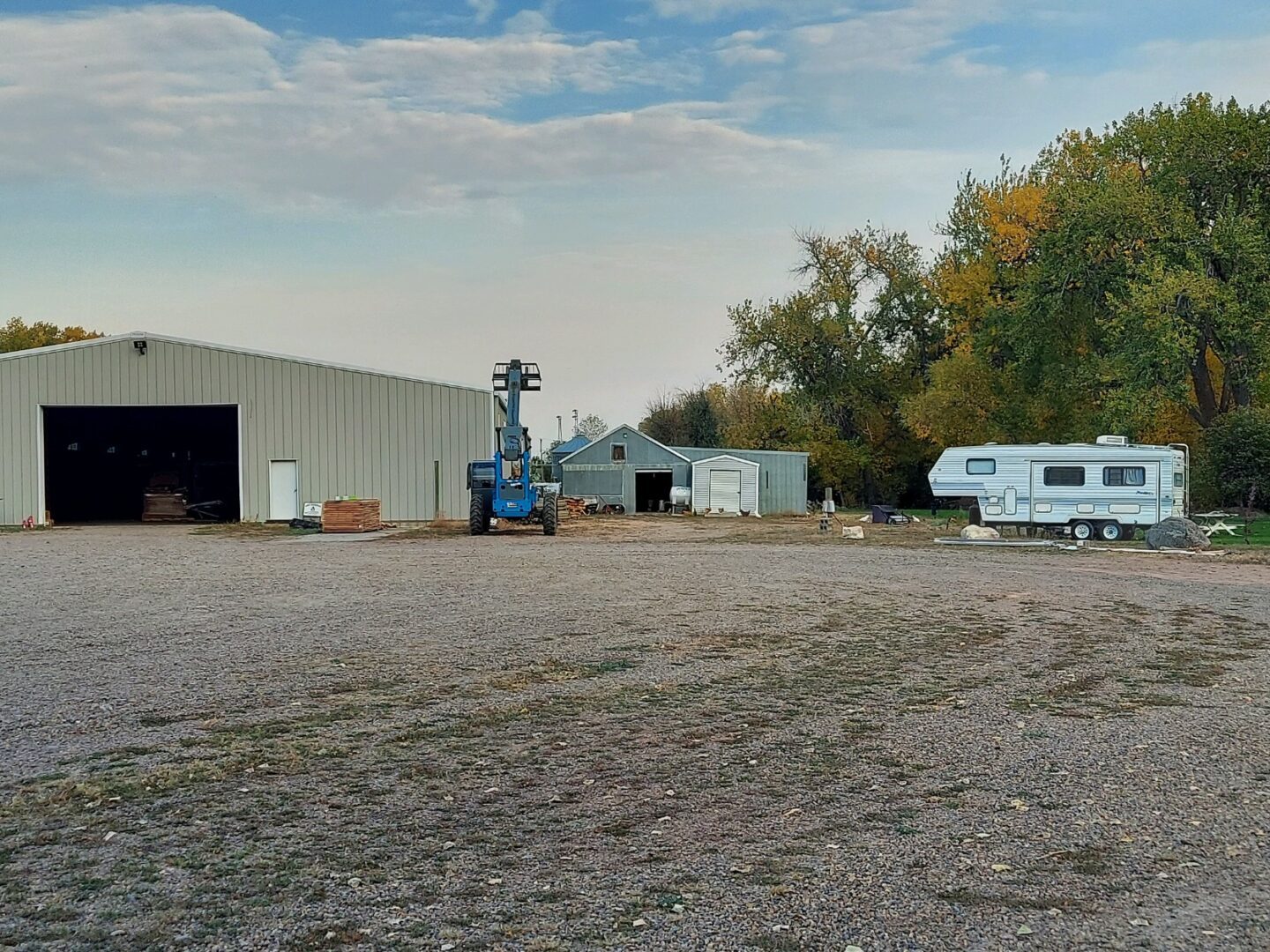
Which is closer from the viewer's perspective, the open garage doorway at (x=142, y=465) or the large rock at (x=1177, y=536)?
the large rock at (x=1177, y=536)

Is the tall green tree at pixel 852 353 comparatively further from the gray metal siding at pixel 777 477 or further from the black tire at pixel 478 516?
the black tire at pixel 478 516

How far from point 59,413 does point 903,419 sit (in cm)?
3246

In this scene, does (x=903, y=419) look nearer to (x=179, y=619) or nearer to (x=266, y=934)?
(x=179, y=619)

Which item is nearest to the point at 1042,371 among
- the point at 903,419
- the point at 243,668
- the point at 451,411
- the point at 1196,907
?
the point at 903,419

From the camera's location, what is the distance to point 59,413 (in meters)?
37.0

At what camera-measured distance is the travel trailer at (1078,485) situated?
27188 millimetres

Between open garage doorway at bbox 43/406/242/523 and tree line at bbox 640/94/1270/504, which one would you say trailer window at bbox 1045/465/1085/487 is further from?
open garage doorway at bbox 43/406/242/523

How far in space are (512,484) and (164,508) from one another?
584 inches

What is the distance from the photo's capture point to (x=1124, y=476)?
1078 inches

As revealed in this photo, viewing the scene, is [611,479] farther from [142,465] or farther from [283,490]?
[142,465]

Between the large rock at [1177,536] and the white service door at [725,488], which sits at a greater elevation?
the white service door at [725,488]

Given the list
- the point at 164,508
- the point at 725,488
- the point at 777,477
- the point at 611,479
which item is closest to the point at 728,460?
→ the point at 725,488

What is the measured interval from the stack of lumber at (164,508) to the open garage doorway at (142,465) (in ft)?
0.09

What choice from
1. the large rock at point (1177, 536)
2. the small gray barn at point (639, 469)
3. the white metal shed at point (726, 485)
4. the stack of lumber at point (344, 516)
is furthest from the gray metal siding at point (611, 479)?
the large rock at point (1177, 536)
